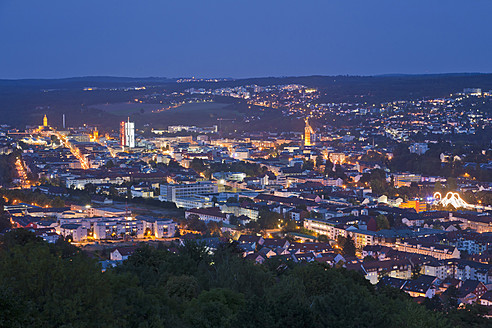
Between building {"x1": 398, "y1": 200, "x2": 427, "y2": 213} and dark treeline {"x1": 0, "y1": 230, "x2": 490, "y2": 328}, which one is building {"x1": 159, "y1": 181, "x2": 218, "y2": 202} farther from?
dark treeline {"x1": 0, "y1": 230, "x2": 490, "y2": 328}

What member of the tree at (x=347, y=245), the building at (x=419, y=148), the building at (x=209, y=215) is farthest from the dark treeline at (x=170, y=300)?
A: the building at (x=419, y=148)

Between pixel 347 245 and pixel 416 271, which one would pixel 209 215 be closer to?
pixel 347 245

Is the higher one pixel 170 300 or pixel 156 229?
pixel 170 300

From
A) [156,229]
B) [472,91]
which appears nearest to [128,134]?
[472,91]

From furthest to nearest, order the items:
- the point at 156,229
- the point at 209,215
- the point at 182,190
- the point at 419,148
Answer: the point at 419,148 < the point at 182,190 < the point at 209,215 < the point at 156,229

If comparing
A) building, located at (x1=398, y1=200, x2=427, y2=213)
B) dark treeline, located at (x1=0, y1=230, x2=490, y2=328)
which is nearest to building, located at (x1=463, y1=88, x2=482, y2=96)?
building, located at (x1=398, y1=200, x2=427, y2=213)

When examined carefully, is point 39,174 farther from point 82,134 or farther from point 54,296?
point 54,296

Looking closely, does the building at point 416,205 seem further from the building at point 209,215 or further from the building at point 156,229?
the building at point 156,229

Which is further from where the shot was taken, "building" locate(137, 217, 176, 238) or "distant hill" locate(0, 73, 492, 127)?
"distant hill" locate(0, 73, 492, 127)

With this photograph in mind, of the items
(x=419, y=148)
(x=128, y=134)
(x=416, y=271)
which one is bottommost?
(x=416, y=271)

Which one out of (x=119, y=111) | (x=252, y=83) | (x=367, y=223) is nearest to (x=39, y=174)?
(x=367, y=223)
